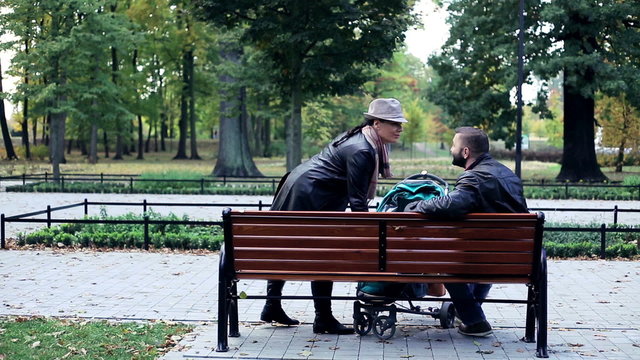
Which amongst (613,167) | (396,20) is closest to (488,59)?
(613,167)

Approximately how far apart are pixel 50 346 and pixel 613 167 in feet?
136

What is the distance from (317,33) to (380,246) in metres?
16.2

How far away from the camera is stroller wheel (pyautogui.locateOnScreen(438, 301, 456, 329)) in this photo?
264 inches

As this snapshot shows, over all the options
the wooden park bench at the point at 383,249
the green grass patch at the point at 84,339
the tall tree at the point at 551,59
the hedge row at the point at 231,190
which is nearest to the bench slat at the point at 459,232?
the wooden park bench at the point at 383,249

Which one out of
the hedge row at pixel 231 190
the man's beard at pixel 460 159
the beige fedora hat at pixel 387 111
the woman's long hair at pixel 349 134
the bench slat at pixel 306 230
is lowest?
the hedge row at pixel 231 190

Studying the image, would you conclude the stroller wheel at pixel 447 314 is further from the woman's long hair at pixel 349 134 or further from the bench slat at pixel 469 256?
the woman's long hair at pixel 349 134

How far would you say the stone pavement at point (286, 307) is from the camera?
6.08 metres

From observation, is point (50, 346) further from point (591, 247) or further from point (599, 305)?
point (591, 247)

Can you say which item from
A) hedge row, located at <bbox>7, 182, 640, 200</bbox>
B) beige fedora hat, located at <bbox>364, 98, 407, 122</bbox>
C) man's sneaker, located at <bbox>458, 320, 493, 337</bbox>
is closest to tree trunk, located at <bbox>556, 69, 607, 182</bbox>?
hedge row, located at <bbox>7, 182, 640, 200</bbox>

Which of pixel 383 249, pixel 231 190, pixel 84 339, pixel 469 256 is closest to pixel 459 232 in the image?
pixel 469 256

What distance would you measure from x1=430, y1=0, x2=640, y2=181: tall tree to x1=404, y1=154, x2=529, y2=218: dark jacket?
25405mm

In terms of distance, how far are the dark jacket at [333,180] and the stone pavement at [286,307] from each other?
3.27ft

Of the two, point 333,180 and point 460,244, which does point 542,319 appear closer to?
point 460,244

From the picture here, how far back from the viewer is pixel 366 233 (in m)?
5.98
